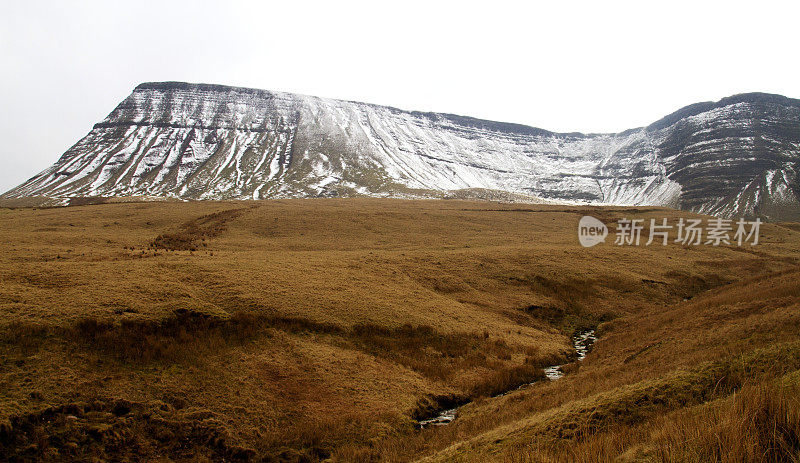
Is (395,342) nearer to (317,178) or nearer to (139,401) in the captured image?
(139,401)

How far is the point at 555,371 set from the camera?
21391 millimetres

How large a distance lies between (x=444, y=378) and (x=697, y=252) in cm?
5499

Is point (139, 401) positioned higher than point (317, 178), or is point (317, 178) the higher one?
point (317, 178)

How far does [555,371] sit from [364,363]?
10.9m

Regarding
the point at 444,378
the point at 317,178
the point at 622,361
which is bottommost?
the point at 444,378

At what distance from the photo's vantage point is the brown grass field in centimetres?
798

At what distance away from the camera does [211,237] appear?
4616cm

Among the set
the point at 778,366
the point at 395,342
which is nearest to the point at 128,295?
the point at 395,342
